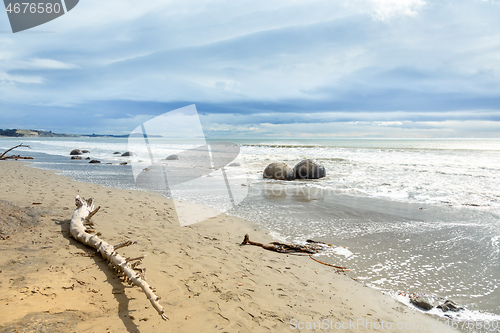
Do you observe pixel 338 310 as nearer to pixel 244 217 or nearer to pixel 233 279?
pixel 233 279

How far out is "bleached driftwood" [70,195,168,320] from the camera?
2.49 metres

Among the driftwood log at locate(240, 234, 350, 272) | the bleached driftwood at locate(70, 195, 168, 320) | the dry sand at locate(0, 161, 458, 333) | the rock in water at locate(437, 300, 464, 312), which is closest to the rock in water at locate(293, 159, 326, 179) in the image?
the driftwood log at locate(240, 234, 350, 272)

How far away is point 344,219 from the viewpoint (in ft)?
22.0

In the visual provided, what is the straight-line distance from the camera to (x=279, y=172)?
1356cm

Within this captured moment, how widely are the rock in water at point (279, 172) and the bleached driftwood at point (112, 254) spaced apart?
30.7ft

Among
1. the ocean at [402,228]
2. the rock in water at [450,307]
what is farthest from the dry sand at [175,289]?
the ocean at [402,228]

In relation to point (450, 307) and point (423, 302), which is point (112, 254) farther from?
point (450, 307)

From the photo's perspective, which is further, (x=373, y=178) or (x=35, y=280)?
(x=373, y=178)

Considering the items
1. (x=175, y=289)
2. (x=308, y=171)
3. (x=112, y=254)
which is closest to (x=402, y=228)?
(x=175, y=289)

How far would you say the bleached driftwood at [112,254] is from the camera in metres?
2.49

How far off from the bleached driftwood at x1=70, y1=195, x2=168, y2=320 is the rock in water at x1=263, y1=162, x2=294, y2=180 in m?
9.35

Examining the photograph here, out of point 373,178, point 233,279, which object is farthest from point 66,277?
point 373,178

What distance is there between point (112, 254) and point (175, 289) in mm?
866

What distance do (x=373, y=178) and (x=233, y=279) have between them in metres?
11.7
